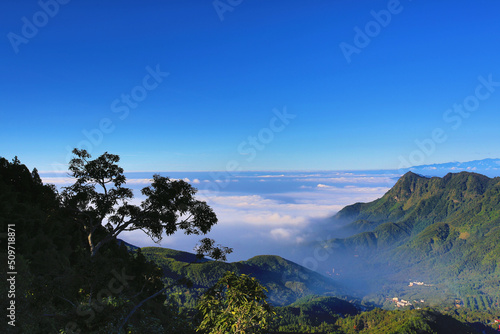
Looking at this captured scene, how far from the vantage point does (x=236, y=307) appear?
12250mm

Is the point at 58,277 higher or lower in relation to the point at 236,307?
higher

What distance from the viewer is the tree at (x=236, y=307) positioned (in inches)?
461

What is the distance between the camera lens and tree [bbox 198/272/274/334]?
38.4 ft

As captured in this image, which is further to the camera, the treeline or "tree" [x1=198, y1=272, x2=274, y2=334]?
the treeline

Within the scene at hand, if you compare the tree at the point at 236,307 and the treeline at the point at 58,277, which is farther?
the treeline at the point at 58,277

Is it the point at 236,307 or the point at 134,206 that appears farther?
the point at 134,206

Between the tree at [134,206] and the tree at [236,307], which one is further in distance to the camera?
the tree at [134,206]

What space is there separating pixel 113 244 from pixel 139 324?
75.2 ft

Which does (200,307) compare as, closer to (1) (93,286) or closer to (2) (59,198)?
(1) (93,286)

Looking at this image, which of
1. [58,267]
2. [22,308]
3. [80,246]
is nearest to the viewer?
[22,308]

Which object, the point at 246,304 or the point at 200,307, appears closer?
the point at 246,304

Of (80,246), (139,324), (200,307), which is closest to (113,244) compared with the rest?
(80,246)

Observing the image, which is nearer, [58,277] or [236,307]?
[236,307]

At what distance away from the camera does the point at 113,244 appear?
40.2 meters
